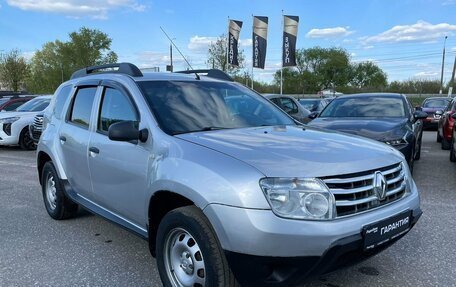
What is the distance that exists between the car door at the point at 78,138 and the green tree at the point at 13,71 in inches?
2381

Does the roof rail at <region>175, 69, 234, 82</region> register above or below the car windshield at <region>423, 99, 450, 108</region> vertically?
above

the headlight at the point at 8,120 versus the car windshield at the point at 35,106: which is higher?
the car windshield at the point at 35,106

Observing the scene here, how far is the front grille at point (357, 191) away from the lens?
8.87ft

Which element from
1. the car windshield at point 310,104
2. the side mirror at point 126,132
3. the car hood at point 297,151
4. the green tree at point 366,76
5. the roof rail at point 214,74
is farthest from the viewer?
the green tree at point 366,76

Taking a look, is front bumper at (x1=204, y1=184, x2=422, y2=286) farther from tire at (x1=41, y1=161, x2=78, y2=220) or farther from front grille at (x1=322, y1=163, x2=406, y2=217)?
tire at (x1=41, y1=161, x2=78, y2=220)

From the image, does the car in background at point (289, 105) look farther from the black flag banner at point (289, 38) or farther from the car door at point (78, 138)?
the black flag banner at point (289, 38)

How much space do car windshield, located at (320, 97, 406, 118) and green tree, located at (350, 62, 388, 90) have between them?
96721 millimetres

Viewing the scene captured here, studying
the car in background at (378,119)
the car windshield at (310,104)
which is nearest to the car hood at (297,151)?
the car in background at (378,119)

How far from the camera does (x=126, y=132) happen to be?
11.0ft

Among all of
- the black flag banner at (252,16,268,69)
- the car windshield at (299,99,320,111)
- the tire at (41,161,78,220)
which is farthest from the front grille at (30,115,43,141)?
the black flag banner at (252,16,268,69)

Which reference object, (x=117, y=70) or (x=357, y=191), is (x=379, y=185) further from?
(x=117, y=70)

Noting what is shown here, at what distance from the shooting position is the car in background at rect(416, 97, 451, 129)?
17766mm

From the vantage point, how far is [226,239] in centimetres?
264

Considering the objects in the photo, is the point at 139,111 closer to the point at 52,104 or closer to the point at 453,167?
the point at 52,104
